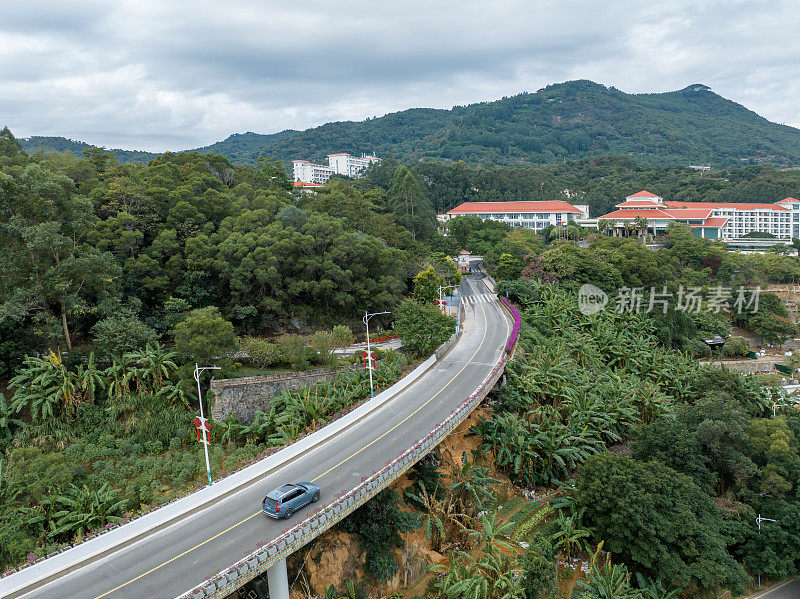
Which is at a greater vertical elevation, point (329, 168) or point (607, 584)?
point (329, 168)

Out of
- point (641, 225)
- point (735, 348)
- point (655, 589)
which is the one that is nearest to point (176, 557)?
point (655, 589)

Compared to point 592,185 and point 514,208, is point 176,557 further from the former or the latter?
point 592,185

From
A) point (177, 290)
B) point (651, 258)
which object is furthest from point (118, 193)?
point (651, 258)

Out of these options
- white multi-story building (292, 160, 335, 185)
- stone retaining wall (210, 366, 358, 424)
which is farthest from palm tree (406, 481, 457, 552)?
white multi-story building (292, 160, 335, 185)

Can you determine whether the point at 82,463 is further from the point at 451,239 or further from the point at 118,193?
the point at 451,239

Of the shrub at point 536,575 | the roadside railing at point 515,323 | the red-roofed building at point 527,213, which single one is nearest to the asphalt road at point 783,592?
the shrub at point 536,575

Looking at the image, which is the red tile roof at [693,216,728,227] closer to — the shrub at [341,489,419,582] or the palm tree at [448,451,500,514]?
the palm tree at [448,451,500,514]
